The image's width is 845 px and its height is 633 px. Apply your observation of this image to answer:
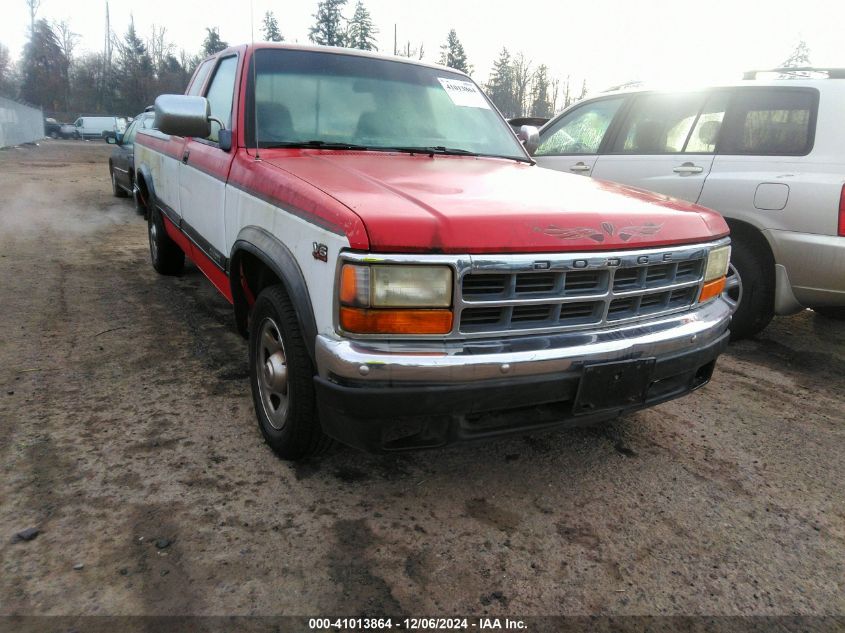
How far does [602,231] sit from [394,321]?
840mm

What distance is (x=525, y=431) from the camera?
2.22 meters

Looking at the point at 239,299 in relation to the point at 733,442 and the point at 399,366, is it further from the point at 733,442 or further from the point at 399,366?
the point at 733,442

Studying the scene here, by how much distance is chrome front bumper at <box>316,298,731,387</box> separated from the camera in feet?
6.52

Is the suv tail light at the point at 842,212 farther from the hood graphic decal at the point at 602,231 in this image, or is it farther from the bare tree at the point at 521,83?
the bare tree at the point at 521,83

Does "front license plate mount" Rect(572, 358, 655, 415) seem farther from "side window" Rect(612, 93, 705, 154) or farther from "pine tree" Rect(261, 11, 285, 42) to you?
"pine tree" Rect(261, 11, 285, 42)

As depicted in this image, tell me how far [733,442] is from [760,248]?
1.75 meters

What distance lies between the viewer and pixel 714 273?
274cm

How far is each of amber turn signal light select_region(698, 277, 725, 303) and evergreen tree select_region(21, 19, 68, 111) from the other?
6940 cm

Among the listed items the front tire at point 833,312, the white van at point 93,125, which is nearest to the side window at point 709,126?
the front tire at point 833,312

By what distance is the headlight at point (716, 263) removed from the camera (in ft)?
8.78

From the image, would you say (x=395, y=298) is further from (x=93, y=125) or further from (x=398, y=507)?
(x=93, y=125)

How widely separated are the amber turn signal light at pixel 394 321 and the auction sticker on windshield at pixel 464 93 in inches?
84.6

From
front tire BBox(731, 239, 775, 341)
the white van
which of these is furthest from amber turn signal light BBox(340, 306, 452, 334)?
the white van

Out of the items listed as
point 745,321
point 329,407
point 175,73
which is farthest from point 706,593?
point 175,73
